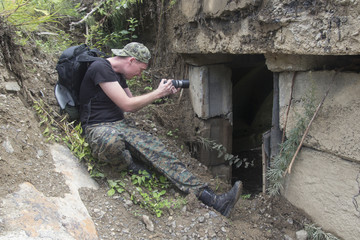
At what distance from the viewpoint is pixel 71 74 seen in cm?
264

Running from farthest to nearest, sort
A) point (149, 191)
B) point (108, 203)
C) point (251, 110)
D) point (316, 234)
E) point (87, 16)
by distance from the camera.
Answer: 1. point (251, 110)
2. point (87, 16)
3. point (149, 191)
4. point (108, 203)
5. point (316, 234)

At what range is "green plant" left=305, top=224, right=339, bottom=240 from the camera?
2131 millimetres

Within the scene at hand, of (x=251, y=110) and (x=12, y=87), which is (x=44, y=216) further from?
(x=251, y=110)

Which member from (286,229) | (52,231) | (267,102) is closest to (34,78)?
(52,231)

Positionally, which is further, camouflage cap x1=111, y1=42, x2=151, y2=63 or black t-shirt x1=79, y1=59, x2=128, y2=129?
camouflage cap x1=111, y1=42, x2=151, y2=63

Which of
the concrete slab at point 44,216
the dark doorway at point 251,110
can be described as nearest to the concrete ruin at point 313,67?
the concrete slab at point 44,216

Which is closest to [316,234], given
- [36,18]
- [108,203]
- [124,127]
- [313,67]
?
[313,67]

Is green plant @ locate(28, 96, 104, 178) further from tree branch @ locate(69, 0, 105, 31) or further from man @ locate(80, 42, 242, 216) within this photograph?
tree branch @ locate(69, 0, 105, 31)

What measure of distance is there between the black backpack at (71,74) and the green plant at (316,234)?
7.26 ft

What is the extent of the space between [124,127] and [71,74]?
66 cm

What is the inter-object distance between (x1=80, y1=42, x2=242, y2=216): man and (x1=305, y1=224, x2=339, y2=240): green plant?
0.58 m

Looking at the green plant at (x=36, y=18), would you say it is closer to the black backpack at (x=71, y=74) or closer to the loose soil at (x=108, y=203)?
the loose soil at (x=108, y=203)

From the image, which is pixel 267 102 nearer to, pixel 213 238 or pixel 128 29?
pixel 128 29

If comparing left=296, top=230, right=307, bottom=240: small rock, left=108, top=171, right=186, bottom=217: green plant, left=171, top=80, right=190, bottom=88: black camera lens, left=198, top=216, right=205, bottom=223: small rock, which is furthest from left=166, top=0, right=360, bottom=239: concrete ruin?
left=108, top=171, right=186, bottom=217: green plant
